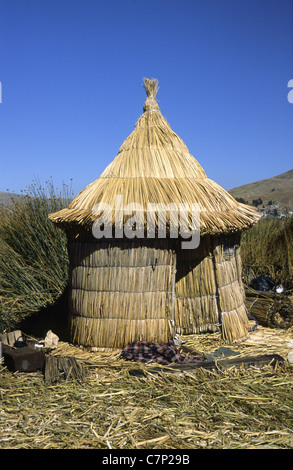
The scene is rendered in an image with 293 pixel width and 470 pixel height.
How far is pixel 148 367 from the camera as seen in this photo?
14.6 feet

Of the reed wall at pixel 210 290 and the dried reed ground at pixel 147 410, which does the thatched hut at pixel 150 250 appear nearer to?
the reed wall at pixel 210 290

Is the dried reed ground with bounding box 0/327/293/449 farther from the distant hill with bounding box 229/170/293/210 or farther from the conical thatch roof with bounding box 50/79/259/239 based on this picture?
the distant hill with bounding box 229/170/293/210

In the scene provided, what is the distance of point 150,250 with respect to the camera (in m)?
4.98

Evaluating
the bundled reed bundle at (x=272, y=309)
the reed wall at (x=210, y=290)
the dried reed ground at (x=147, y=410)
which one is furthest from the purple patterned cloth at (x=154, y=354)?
the bundled reed bundle at (x=272, y=309)

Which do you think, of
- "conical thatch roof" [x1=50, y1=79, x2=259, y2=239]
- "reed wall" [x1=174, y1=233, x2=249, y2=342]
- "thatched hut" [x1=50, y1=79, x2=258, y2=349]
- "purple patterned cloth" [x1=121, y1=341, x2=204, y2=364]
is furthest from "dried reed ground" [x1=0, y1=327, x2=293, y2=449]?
"conical thatch roof" [x1=50, y1=79, x2=259, y2=239]

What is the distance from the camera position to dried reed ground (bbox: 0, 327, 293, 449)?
10.2ft

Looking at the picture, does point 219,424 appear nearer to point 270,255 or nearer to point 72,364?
point 72,364

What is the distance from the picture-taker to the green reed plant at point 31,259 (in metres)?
6.85

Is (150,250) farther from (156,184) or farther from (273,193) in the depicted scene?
(273,193)

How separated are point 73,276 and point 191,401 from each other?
2269 millimetres

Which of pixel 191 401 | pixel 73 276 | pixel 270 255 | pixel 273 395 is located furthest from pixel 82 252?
pixel 270 255

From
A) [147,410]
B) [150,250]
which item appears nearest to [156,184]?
[150,250]

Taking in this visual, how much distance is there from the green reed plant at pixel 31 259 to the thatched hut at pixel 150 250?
165 cm

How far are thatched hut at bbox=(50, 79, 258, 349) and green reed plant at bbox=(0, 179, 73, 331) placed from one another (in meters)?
1.65
